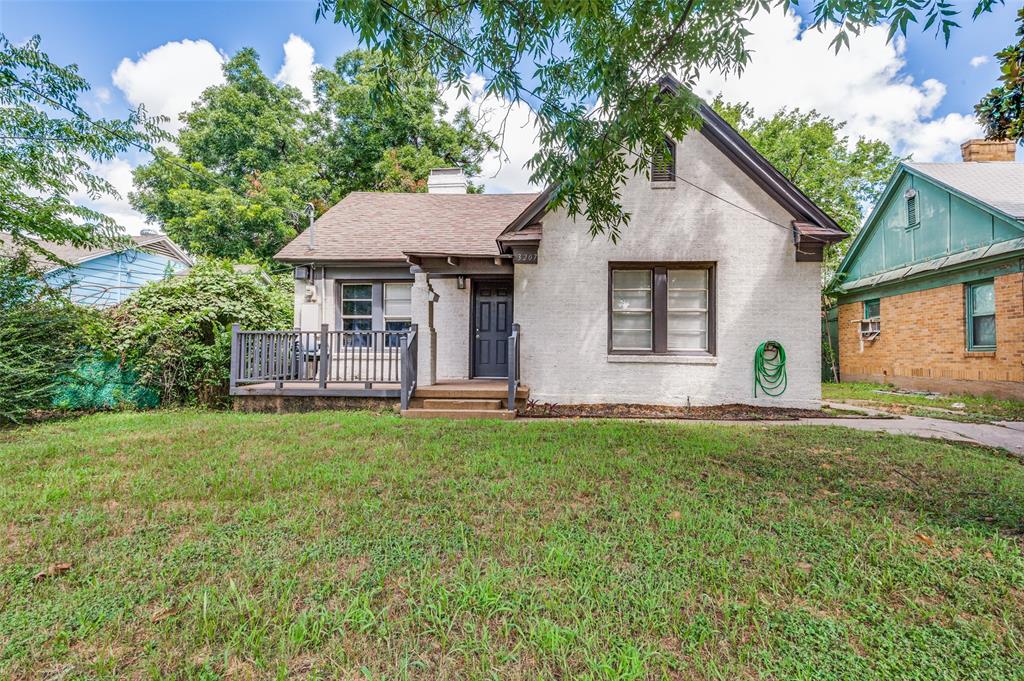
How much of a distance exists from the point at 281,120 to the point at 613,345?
24416 mm

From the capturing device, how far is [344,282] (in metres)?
10.5

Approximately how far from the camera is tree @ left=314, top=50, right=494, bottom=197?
2220cm

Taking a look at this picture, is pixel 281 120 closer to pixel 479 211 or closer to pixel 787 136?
pixel 479 211

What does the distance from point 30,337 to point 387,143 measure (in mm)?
19544

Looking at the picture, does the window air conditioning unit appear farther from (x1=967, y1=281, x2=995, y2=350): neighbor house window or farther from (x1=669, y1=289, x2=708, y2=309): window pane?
(x1=669, y1=289, x2=708, y2=309): window pane

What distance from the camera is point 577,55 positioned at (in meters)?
4.48

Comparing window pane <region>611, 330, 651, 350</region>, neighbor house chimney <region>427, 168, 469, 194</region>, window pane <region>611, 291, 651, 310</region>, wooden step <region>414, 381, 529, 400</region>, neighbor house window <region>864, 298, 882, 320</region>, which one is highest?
neighbor house chimney <region>427, 168, 469, 194</region>

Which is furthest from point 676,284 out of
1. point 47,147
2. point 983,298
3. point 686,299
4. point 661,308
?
point 47,147

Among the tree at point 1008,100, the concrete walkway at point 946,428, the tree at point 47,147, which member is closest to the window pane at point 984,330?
the concrete walkway at point 946,428

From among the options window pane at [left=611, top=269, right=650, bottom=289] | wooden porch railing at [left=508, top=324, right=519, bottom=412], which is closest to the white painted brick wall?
window pane at [left=611, top=269, right=650, bottom=289]

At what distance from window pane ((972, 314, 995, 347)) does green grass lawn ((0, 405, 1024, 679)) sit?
8504 millimetres

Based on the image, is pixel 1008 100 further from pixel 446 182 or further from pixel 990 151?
pixel 990 151

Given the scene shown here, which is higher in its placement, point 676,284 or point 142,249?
point 142,249

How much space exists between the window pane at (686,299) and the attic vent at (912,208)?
9.79 m
